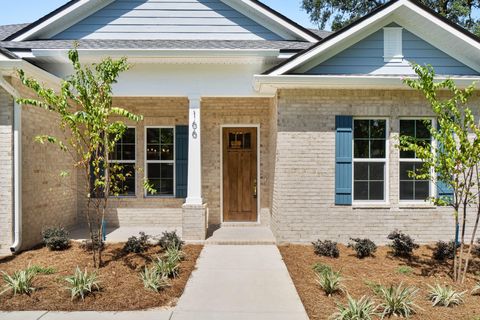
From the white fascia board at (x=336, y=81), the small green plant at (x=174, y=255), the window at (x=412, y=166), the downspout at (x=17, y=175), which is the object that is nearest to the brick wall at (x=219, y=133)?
the white fascia board at (x=336, y=81)

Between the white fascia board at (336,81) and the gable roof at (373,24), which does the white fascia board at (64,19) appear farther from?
the gable roof at (373,24)

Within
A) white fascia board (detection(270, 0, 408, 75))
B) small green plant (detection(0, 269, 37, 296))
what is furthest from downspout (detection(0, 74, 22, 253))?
white fascia board (detection(270, 0, 408, 75))

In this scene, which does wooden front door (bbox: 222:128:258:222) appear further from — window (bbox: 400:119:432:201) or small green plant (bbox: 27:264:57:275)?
small green plant (bbox: 27:264:57:275)

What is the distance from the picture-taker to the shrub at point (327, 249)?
23.7ft

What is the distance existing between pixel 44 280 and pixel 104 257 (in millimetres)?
1377

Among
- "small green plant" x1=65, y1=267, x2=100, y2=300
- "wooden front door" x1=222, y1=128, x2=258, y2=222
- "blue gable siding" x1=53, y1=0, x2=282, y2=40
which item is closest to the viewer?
Answer: "small green plant" x1=65, y1=267, x2=100, y2=300

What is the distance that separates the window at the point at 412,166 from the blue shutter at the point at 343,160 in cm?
126

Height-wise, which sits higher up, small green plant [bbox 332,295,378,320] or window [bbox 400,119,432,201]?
window [bbox 400,119,432,201]

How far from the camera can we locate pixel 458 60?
8281 mm

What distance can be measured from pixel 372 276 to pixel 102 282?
428 centimetres

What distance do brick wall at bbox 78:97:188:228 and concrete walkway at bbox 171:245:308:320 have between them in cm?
295

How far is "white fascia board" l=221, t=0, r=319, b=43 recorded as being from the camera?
31.2 feet

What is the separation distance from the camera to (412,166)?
830 cm

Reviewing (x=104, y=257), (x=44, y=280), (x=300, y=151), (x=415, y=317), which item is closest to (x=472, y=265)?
(x=415, y=317)
